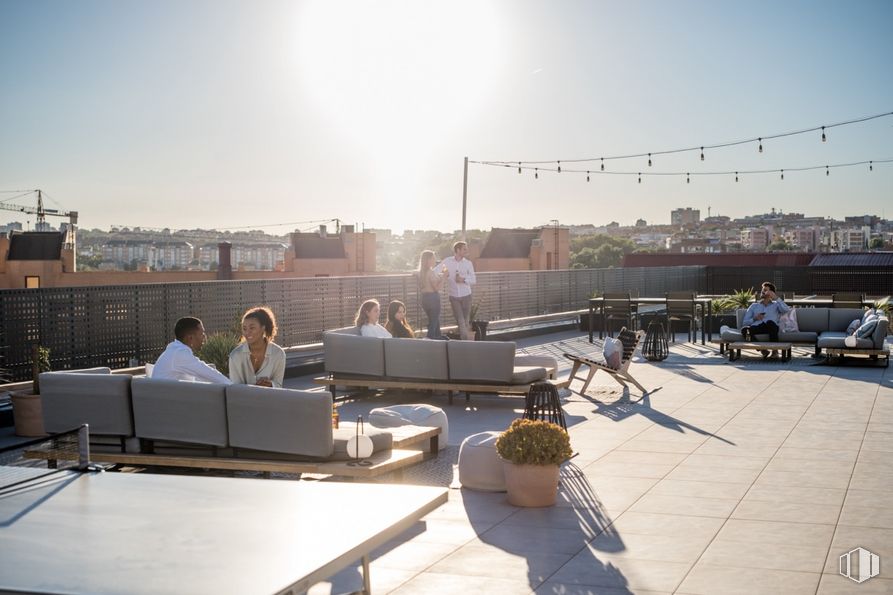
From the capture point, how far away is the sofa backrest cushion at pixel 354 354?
1232 centimetres

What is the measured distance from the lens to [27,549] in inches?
133

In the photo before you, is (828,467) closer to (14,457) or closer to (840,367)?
(14,457)

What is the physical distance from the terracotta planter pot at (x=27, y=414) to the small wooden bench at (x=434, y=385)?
10.6ft

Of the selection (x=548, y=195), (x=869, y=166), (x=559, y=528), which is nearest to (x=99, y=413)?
(x=559, y=528)

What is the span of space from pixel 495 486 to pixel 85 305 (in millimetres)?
7759

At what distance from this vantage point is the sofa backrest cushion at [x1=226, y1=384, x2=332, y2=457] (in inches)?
280

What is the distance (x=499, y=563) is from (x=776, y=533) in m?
1.85

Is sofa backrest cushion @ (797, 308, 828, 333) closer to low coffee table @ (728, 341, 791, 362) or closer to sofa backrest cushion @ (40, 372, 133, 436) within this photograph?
low coffee table @ (728, 341, 791, 362)

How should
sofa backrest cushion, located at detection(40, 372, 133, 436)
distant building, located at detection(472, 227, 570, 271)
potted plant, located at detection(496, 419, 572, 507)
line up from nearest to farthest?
potted plant, located at detection(496, 419, 572, 507), sofa backrest cushion, located at detection(40, 372, 133, 436), distant building, located at detection(472, 227, 570, 271)

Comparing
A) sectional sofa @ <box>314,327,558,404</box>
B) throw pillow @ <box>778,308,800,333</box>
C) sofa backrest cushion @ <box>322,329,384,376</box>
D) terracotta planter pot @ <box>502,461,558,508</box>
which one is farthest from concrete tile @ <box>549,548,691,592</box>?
throw pillow @ <box>778,308,800,333</box>

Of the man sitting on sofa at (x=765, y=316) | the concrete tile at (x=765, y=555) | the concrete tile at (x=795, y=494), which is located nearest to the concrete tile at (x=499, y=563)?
the concrete tile at (x=765, y=555)

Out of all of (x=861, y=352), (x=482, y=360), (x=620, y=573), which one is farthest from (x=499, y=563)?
(x=861, y=352)

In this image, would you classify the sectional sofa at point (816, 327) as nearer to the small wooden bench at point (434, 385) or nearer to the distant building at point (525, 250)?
the small wooden bench at point (434, 385)

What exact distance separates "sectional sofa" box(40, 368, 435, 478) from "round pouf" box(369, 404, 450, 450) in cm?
94
